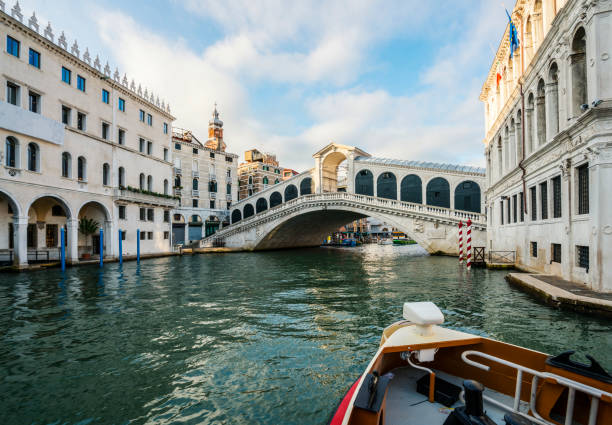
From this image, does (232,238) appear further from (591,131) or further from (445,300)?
(591,131)

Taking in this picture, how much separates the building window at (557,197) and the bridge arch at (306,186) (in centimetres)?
2617

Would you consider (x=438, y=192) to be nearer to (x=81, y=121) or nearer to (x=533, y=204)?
(x=533, y=204)

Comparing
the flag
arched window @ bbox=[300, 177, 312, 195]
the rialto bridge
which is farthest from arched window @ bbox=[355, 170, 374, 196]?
the flag

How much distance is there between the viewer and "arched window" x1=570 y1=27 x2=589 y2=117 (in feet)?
A: 29.9

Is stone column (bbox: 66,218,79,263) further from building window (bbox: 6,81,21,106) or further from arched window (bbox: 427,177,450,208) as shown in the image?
arched window (bbox: 427,177,450,208)

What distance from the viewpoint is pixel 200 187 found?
40.2m

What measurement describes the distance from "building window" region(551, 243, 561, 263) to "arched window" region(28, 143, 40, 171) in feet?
72.9

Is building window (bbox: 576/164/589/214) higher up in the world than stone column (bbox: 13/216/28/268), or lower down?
higher up

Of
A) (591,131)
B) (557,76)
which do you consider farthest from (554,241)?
(557,76)

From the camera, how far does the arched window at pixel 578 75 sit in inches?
359

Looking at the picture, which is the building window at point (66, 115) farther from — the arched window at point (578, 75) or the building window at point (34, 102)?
the arched window at point (578, 75)

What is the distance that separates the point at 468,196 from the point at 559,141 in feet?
56.6

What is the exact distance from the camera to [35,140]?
16.8 m

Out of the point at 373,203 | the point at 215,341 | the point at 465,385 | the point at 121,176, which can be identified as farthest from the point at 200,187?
the point at 465,385
